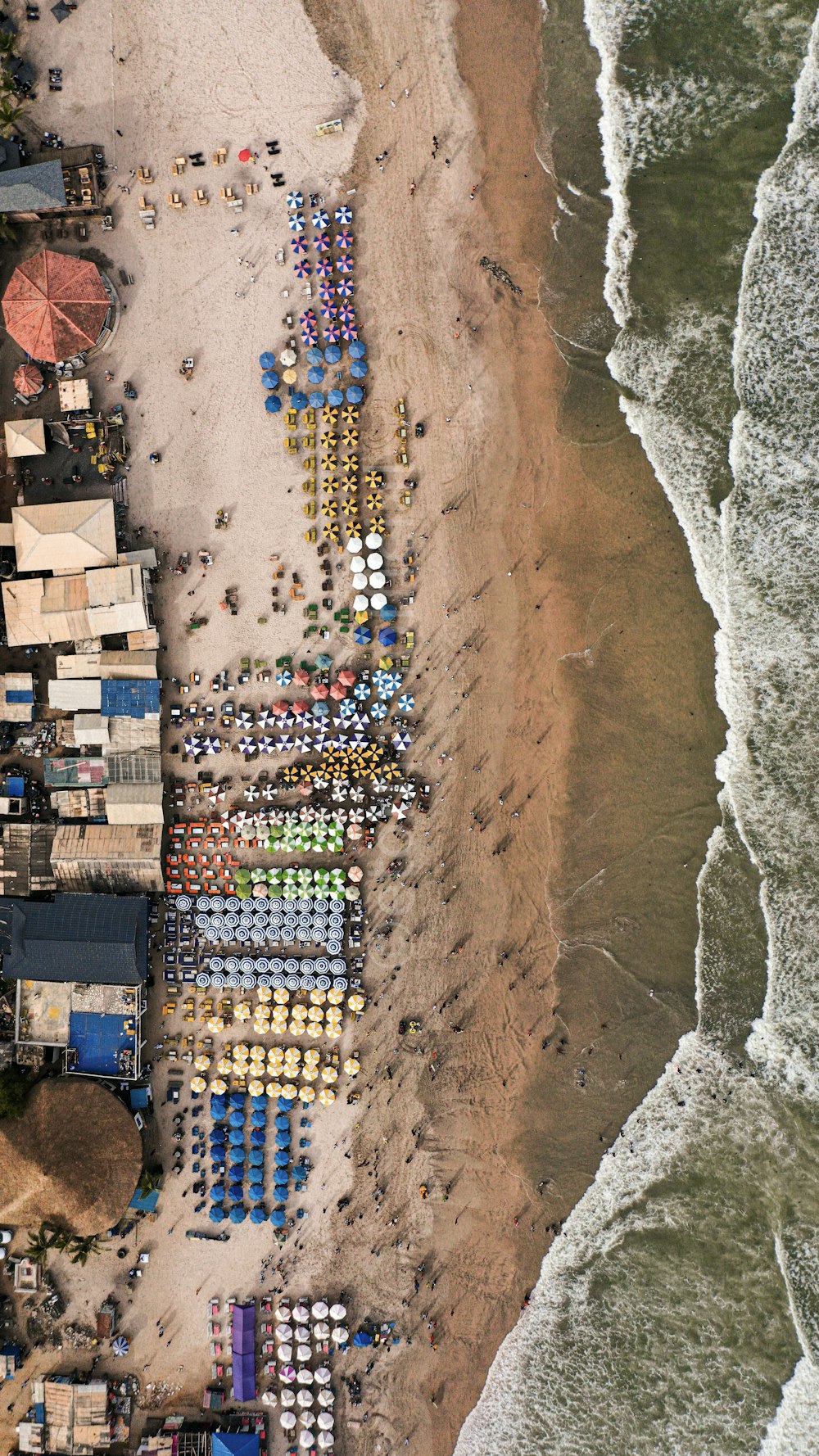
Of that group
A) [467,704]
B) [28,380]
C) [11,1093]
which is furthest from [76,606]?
[11,1093]

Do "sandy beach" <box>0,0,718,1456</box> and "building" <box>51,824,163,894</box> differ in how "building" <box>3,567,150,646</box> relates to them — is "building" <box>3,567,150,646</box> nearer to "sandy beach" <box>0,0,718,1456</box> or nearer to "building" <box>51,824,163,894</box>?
"sandy beach" <box>0,0,718,1456</box>

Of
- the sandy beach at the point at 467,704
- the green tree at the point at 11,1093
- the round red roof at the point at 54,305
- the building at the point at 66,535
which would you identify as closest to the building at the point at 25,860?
the green tree at the point at 11,1093

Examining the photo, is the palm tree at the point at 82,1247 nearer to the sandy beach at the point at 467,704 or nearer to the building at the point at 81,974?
the sandy beach at the point at 467,704

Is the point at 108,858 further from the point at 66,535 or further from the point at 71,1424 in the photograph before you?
the point at 71,1424

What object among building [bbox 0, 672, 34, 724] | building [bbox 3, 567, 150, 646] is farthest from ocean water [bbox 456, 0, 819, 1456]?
building [bbox 0, 672, 34, 724]

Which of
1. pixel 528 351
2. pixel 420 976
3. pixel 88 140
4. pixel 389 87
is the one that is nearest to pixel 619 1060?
pixel 420 976

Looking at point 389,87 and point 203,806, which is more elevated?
point 389,87

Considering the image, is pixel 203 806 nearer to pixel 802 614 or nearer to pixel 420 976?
pixel 420 976
